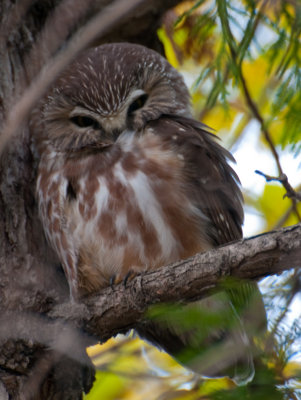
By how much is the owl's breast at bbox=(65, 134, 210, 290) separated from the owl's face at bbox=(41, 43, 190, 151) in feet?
0.58

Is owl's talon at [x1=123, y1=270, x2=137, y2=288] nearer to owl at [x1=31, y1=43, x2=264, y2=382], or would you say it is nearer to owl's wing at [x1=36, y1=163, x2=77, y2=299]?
owl at [x1=31, y1=43, x2=264, y2=382]

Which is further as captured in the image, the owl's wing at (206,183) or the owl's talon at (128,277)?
the owl's wing at (206,183)

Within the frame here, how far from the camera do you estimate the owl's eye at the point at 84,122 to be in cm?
321

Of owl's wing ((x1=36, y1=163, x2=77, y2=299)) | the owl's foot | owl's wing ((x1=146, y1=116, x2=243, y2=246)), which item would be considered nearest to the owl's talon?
the owl's foot

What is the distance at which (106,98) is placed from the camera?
3.15 meters

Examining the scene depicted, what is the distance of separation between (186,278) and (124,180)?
772 mm

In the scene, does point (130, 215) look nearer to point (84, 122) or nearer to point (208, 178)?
point (208, 178)

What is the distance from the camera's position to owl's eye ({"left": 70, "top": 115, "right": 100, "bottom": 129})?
10.5 ft

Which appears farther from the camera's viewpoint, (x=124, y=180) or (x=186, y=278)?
(x=124, y=180)

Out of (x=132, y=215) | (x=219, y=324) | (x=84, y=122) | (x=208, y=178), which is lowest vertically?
(x=219, y=324)

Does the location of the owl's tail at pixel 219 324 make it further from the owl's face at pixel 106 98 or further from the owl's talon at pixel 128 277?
the owl's face at pixel 106 98

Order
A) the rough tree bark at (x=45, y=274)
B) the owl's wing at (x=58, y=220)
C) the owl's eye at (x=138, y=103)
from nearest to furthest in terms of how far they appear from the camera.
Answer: the rough tree bark at (x=45, y=274)
the owl's wing at (x=58, y=220)
the owl's eye at (x=138, y=103)

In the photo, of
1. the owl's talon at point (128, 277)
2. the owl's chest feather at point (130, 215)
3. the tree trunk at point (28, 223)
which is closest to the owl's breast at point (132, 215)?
the owl's chest feather at point (130, 215)

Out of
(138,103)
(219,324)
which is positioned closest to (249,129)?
(138,103)
